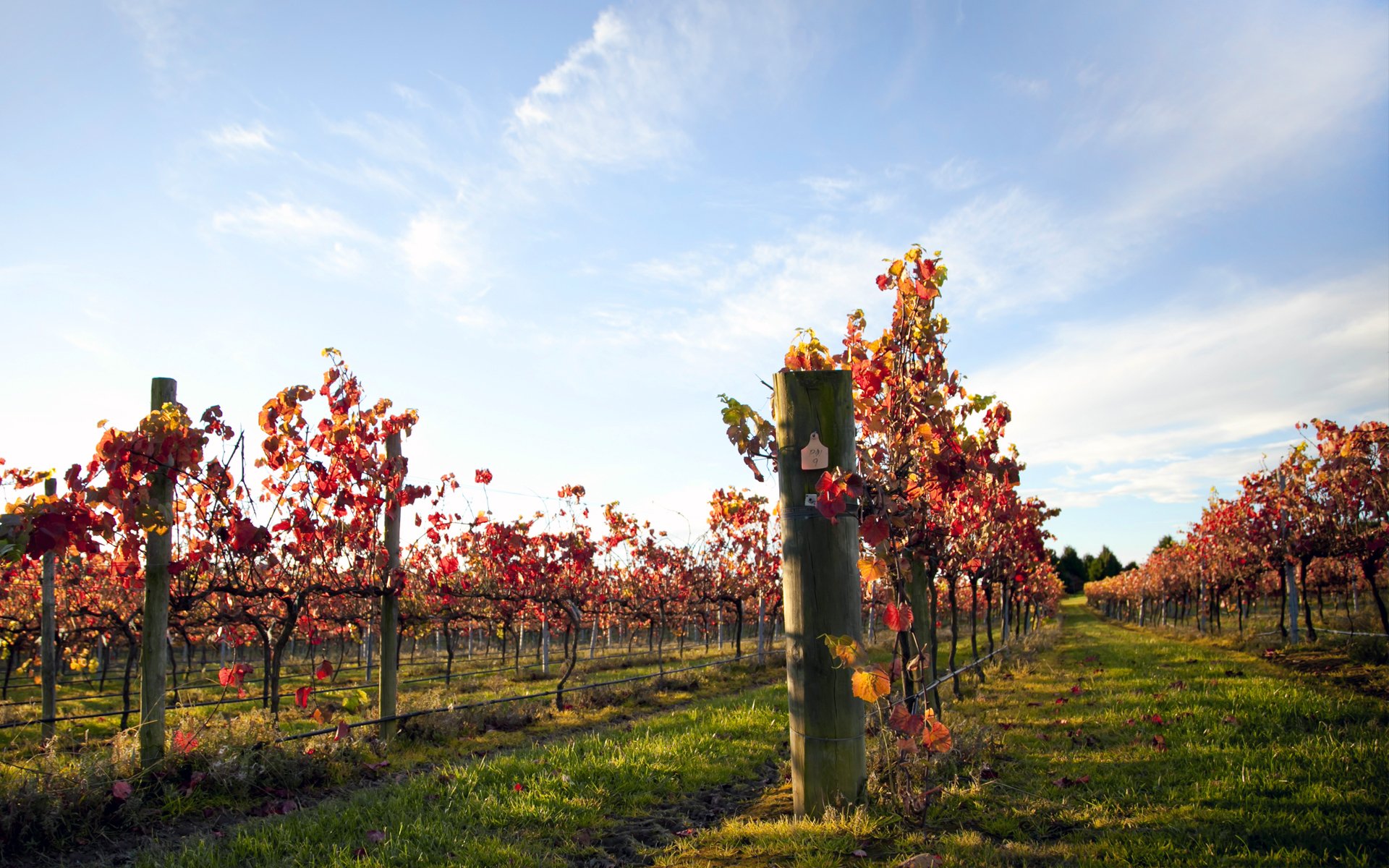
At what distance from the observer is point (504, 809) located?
460cm

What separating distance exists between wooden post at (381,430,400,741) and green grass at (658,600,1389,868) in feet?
16.9

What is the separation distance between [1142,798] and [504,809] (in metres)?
4.06

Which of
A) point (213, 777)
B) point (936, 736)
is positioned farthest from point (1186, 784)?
point (213, 777)

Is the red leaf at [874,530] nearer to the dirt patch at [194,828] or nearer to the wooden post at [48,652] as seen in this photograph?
the dirt patch at [194,828]

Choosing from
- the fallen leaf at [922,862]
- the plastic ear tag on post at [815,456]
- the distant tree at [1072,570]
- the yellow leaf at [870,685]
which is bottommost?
the distant tree at [1072,570]

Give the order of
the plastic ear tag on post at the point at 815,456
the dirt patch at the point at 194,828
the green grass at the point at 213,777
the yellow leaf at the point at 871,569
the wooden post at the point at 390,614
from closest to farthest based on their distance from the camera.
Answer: the yellow leaf at the point at 871,569
the plastic ear tag on post at the point at 815,456
the dirt patch at the point at 194,828
the green grass at the point at 213,777
the wooden post at the point at 390,614

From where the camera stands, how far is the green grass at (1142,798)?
348 centimetres

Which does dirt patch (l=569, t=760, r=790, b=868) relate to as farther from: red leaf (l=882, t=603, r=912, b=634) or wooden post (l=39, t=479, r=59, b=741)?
wooden post (l=39, t=479, r=59, b=741)

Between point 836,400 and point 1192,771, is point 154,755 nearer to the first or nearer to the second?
point 836,400

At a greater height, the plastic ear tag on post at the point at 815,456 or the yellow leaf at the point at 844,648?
the plastic ear tag on post at the point at 815,456

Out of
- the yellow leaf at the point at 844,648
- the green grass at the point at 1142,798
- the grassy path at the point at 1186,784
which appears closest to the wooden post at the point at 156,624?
the green grass at the point at 1142,798

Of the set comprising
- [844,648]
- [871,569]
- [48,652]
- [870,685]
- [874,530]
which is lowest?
[48,652]

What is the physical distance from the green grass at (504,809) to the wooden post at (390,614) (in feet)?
6.59

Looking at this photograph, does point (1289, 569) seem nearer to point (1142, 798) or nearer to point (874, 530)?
point (1142, 798)
